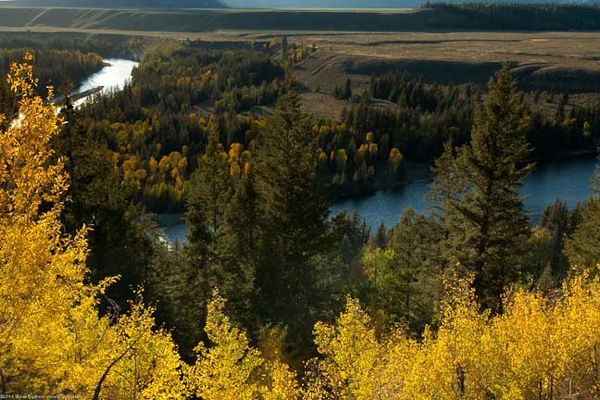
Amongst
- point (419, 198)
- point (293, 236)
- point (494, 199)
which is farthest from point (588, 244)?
point (419, 198)

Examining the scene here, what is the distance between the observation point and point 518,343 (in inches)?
728

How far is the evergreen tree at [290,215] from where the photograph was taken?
3731cm

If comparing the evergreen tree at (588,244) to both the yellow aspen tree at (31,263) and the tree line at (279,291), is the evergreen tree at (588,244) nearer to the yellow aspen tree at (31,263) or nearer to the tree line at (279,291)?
the tree line at (279,291)

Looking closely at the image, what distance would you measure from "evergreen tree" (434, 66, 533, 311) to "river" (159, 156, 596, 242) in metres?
78.2

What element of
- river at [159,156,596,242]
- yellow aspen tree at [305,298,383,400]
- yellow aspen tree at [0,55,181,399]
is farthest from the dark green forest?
river at [159,156,596,242]

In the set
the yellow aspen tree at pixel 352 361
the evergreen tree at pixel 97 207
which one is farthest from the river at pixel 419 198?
the yellow aspen tree at pixel 352 361

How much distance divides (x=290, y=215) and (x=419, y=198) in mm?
91384

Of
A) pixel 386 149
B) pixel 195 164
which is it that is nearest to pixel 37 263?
pixel 195 164

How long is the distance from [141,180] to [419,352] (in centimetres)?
10508

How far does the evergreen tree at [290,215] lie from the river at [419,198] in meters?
66.4

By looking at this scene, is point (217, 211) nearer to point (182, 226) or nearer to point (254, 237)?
point (254, 237)

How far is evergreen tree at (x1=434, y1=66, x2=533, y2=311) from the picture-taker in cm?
2842

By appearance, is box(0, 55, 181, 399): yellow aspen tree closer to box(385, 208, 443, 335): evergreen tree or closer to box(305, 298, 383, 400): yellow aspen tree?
box(305, 298, 383, 400): yellow aspen tree

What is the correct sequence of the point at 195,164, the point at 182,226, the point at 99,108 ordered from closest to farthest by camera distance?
the point at 182,226 → the point at 195,164 → the point at 99,108
